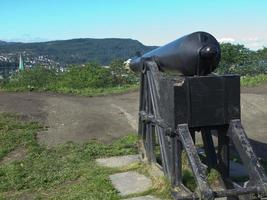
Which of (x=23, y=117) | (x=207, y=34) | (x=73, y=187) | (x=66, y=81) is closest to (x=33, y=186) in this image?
(x=73, y=187)

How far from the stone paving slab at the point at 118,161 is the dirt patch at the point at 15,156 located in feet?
4.94

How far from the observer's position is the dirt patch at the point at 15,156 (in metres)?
8.96

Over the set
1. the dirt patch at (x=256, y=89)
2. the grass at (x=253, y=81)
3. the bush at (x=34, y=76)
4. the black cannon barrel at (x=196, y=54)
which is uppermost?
the black cannon barrel at (x=196, y=54)

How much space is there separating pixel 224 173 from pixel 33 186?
9.13 ft

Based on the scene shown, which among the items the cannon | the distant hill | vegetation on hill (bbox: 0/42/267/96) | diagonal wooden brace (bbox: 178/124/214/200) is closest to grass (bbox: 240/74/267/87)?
vegetation on hill (bbox: 0/42/267/96)

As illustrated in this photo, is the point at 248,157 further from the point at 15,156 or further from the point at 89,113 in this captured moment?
the point at 89,113

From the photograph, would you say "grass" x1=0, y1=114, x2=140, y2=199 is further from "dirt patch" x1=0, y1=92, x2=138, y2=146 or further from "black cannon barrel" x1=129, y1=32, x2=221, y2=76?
"black cannon barrel" x1=129, y1=32, x2=221, y2=76

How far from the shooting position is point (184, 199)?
5.20 meters

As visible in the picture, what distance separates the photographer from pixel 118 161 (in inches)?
330

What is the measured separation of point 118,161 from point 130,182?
130cm

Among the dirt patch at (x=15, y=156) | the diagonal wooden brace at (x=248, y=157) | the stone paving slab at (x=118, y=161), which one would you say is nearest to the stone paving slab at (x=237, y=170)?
the stone paving slab at (x=118, y=161)

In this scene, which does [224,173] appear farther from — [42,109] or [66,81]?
[66,81]

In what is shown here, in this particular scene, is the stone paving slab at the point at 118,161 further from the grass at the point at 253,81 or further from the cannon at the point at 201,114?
the grass at the point at 253,81

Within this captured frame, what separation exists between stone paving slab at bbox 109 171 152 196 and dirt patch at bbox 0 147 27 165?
234cm
